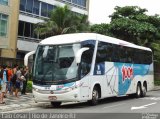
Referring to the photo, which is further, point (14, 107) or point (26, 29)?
point (26, 29)

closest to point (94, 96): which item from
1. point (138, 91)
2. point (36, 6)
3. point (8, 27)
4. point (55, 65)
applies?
point (55, 65)

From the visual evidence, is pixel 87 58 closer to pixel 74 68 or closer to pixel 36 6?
pixel 74 68

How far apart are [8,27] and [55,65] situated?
2293cm

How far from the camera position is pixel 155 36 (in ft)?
156

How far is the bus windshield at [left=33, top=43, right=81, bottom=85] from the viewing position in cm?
1866

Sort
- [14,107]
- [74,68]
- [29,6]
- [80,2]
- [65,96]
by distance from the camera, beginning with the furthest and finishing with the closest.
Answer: [80,2]
[29,6]
[74,68]
[65,96]
[14,107]

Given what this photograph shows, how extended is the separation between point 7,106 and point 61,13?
17.5 meters

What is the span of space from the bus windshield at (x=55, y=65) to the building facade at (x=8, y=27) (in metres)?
21.1

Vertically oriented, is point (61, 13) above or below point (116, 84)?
above

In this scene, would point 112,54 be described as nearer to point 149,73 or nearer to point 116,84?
point 116,84

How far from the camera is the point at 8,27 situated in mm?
40719

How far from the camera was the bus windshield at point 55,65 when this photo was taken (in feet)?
61.2

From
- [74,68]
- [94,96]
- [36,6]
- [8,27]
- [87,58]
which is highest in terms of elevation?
[36,6]

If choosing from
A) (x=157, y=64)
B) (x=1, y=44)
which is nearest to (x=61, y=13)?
(x=1, y=44)
